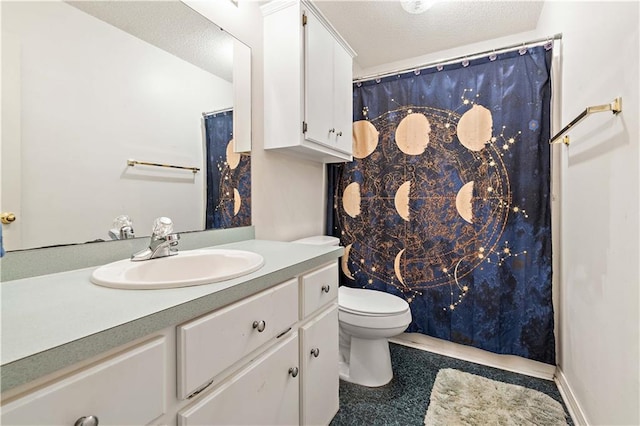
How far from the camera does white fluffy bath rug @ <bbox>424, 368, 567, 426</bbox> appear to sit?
53.5 inches

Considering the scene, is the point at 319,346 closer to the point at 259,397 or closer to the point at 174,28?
the point at 259,397

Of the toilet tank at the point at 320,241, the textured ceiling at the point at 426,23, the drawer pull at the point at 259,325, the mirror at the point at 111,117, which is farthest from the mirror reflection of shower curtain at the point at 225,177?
the textured ceiling at the point at 426,23

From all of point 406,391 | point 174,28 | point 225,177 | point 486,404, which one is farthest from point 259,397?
point 174,28

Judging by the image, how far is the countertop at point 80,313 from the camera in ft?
1.36

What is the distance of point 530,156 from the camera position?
5.67 ft

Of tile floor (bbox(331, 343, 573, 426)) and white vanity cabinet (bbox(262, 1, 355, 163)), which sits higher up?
white vanity cabinet (bbox(262, 1, 355, 163))

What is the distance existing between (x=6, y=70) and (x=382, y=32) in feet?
6.68

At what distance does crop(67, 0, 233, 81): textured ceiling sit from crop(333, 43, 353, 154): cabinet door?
0.66 m

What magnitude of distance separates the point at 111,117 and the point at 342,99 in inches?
51.3

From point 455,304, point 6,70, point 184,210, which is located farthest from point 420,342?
point 6,70

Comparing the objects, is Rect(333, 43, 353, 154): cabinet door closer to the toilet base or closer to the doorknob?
the toilet base

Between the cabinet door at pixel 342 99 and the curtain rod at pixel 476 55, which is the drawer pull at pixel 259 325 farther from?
the curtain rod at pixel 476 55

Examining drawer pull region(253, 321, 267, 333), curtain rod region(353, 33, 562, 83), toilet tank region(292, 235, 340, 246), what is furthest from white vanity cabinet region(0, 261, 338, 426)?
curtain rod region(353, 33, 562, 83)

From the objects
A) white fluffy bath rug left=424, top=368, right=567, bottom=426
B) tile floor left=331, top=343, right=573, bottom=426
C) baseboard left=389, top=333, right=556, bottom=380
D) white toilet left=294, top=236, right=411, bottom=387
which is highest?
white toilet left=294, top=236, right=411, bottom=387
